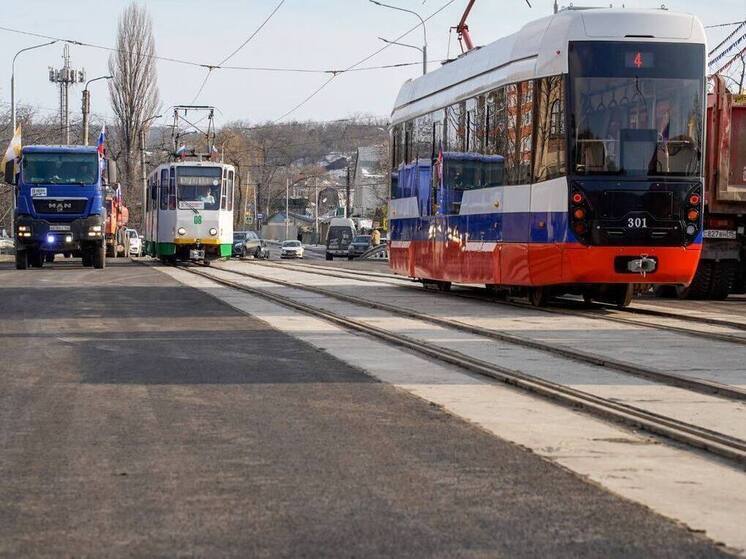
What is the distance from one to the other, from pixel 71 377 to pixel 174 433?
311 centimetres

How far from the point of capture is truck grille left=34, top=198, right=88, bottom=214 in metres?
37.7

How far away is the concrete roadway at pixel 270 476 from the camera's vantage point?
500cm

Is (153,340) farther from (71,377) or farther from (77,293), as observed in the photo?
(77,293)

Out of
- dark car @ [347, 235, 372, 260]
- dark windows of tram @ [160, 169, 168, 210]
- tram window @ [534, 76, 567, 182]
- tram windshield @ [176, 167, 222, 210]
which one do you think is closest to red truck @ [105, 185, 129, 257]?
dark windows of tram @ [160, 169, 168, 210]

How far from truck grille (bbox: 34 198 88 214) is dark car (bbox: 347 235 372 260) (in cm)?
3619

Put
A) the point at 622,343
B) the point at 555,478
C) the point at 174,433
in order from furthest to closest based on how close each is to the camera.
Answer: the point at 622,343, the point at 174,433, the point at 555,478

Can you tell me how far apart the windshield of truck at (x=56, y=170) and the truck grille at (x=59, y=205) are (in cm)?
50

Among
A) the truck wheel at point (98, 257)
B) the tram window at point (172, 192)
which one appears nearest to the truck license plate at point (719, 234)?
the truck wheel at point (98, 257)

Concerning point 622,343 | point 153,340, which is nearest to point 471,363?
point 622,343

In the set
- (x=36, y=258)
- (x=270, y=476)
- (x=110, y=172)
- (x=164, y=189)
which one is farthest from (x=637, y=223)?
(x=164, y=189)

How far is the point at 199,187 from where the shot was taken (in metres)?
44.7

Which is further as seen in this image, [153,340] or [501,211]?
[501,211]

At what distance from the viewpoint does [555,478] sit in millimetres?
6266

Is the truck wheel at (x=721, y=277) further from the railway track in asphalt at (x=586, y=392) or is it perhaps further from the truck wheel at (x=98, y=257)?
the truck wheel at (x=98, y=257)
